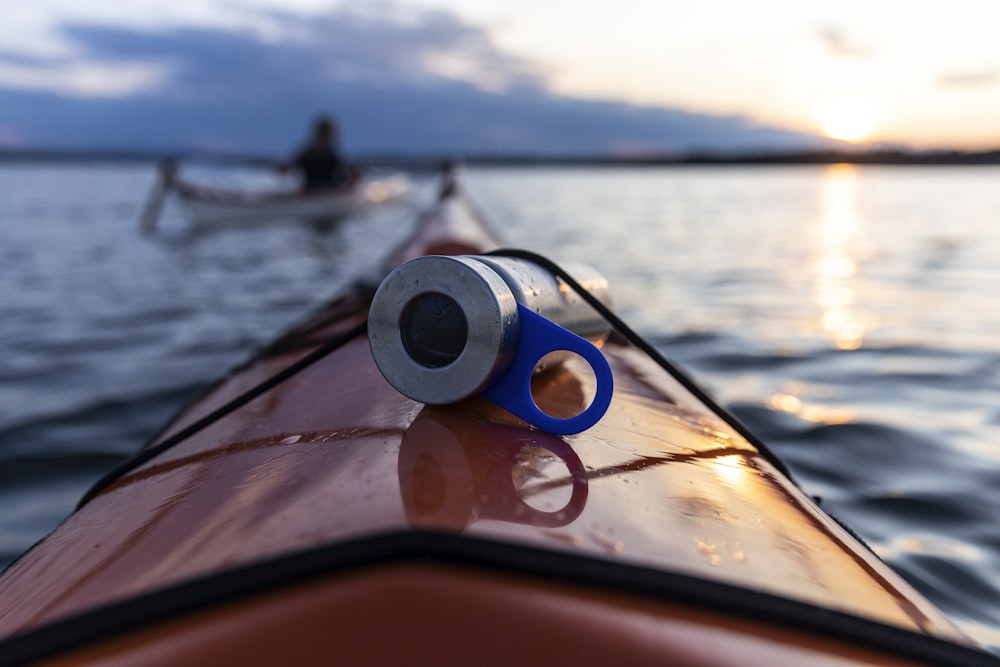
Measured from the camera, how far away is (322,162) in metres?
12.2

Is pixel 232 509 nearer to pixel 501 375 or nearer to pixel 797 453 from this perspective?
pixel 501 375

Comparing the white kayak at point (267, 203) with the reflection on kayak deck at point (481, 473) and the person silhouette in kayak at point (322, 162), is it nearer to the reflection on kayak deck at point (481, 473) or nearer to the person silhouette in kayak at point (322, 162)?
the person silhouette in kayak at point (322, 162)

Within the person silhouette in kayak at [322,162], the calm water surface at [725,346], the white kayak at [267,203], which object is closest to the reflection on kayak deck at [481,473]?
the calm water surface at [725,346]

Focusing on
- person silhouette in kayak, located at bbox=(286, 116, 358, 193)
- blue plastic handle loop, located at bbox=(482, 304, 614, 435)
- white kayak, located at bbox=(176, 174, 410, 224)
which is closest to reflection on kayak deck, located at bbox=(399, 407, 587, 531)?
blue plastic handle loop, located at bbox=(482, 304, 614, 435)

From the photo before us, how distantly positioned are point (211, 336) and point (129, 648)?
4.50m

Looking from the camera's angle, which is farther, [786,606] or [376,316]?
[376,316]

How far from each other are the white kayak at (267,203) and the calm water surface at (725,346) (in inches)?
12.8

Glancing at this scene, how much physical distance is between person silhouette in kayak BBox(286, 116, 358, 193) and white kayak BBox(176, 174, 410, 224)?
Result: 24 centimetres

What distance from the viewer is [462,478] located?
3.01 feet

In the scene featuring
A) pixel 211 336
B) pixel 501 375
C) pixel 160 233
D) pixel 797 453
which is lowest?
pixel 160 233

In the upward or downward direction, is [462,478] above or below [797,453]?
above

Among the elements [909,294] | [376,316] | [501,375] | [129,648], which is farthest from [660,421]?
[909,294]

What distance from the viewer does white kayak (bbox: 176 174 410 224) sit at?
10.6 meters

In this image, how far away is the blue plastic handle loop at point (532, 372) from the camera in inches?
44.3
